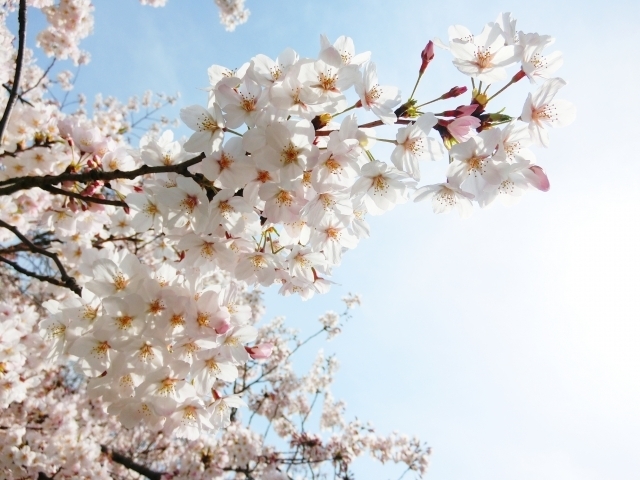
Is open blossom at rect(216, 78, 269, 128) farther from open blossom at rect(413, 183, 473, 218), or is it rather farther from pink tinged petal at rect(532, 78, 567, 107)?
pink tinged petal at rect(532, 78, 567, 107)

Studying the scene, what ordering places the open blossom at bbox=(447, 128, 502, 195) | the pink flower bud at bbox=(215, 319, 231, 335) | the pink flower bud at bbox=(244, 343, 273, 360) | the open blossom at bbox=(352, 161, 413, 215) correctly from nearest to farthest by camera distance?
the open blossom at bbox=(447, 128, 502, 195) < the open blossom at bbox=(352, 161, 413, 215) < the pink flower bud at bbox=(215, 319, 231, 335) < the pink flower bud at bbox=(244, 343, 273, 360)

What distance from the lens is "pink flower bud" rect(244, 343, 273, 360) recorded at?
1906 mm

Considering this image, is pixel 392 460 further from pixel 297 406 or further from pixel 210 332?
pixel 210 332

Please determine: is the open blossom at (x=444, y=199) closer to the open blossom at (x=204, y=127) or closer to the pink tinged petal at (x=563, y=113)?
the pink tinged petal at (x=563, y=113)

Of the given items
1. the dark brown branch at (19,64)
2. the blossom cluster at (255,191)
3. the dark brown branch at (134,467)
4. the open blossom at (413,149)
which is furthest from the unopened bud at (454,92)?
the dark brown branch at (134,467)

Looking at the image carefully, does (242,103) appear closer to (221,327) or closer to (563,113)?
(221,327)

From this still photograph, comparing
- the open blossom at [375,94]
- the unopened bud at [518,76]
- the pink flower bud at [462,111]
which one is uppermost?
the unopened bud at [518,76]

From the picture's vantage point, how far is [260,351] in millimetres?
1928

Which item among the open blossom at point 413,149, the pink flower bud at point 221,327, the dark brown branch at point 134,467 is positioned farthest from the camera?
the dark brown branch at point 134,467

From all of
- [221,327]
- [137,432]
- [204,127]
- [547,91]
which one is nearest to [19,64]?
[204,127]

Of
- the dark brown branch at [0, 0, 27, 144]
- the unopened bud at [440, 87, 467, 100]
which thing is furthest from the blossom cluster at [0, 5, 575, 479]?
the dark brown branch at [0, 0, 27, 144]

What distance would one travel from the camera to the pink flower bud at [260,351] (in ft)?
6.25

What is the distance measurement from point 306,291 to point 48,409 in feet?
18.8

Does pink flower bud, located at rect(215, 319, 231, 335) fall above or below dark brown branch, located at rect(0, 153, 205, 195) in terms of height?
below
